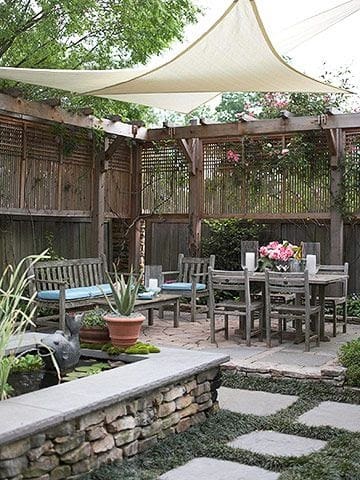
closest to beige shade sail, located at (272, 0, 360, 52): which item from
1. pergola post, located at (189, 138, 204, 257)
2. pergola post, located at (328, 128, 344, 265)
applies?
pergola post, located at (328, 128, 344, 265)

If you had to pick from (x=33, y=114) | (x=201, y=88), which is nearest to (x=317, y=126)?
(x=201, y=88)

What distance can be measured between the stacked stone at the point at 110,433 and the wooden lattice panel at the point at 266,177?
5500 millimetres

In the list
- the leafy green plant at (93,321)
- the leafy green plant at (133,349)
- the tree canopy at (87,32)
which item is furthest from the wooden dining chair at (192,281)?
the leafy green plant at (133,349)

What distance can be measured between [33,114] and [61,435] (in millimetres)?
5500

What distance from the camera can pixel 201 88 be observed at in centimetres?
634

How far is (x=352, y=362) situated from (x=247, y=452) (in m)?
1.93

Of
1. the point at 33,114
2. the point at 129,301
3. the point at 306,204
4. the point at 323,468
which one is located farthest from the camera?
the point at 306,204

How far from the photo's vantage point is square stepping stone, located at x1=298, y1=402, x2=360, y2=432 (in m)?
4.26

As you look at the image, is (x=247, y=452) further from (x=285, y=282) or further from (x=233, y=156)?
(x=233, y=156)

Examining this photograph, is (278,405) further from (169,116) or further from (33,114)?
(169,116)

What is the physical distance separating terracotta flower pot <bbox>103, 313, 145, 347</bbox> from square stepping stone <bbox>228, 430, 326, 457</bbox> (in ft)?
3.58

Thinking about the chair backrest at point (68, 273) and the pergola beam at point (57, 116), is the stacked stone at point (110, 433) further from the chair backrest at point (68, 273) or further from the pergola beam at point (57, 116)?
the pergola beam at point (57, 116)

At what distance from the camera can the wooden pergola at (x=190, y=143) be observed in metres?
8.48

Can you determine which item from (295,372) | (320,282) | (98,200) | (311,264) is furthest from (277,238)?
(295,372)
